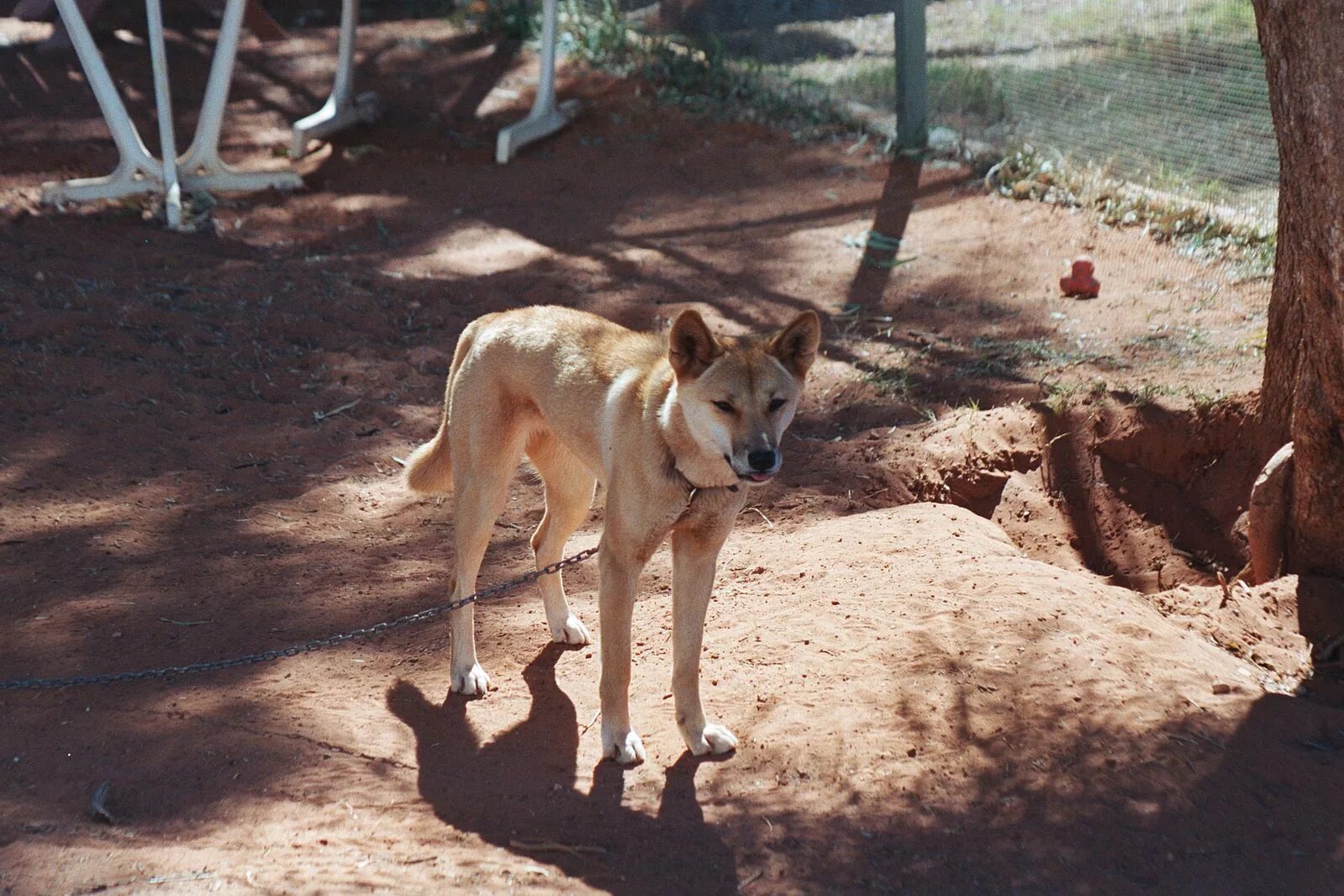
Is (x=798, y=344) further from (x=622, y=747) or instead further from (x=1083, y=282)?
(x=1083, y=282)

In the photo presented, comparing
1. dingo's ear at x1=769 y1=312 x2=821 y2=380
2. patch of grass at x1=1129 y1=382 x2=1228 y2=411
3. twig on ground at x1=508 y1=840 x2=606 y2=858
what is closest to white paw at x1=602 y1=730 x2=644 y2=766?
twig on ground at x1=508 y1=840 x2=606 y2=858

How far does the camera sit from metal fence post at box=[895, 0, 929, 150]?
31.6ft

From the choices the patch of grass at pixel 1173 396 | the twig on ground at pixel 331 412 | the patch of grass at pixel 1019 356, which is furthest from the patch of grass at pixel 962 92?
the twig on ground at pixel 331 412

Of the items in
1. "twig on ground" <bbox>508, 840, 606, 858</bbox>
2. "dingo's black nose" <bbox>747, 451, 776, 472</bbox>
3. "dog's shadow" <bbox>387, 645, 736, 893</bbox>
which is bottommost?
"dog's shadow" <bbox>387, 645, 736, 893</bbox>

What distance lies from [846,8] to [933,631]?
755cm

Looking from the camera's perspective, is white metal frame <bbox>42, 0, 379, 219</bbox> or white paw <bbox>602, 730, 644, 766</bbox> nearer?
white paw <bbox>602, 730, 644, 766</bbox>

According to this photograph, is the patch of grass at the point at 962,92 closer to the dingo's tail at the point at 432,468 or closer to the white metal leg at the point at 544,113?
the white metal leg at the point at 544,113

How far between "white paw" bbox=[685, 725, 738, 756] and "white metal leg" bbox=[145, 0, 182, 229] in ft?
20.9

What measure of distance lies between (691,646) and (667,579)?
48.2 inches

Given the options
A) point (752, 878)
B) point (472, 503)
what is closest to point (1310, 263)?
point (752, 878)

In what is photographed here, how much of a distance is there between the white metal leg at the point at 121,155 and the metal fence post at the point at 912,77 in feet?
19.4

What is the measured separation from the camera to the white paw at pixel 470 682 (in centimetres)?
432

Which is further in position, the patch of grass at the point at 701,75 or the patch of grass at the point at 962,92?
the patch of grass at the point at 701,75

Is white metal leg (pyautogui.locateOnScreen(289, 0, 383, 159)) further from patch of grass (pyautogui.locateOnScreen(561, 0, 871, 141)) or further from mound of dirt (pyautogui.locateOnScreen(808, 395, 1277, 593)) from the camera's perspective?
mound of dirt (pyautogui.locateOnScreen(808, 395, 1277, 593))
